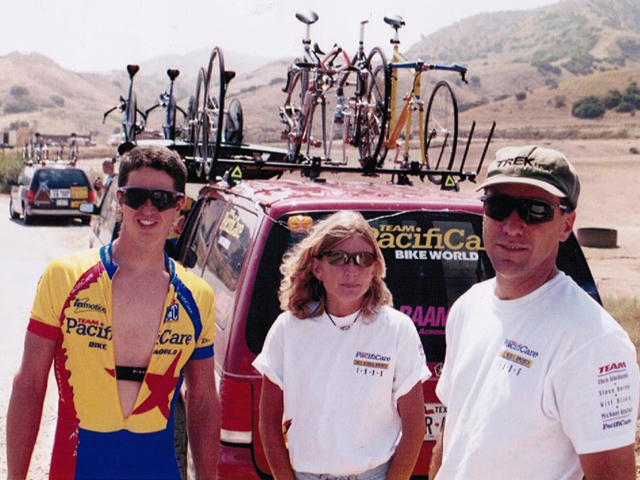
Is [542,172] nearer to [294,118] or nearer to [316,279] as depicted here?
[316,279]

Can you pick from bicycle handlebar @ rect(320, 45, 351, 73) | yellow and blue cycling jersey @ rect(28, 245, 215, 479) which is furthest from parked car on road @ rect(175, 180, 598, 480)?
bicycle handlebar @ rect(320, 45, 351, 73)

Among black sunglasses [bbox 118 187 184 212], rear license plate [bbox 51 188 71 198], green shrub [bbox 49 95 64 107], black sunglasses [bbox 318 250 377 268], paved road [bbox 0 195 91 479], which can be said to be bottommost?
paved road [bbox 0 195 91 479]

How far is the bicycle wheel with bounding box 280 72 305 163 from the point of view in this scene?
7582mm

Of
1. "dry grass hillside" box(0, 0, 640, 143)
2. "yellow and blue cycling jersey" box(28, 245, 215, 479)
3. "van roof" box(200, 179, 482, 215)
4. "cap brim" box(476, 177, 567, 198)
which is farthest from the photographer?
"dry grass hillside" box(0, 0, 640, 143)

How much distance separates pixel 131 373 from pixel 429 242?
69.8 inches

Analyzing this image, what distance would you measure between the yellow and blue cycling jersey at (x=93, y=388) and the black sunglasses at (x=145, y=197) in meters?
0.23

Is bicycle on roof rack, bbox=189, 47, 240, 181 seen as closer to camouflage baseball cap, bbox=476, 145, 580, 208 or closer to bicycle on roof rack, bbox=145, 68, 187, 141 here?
bicycle on roof rack, bbox=145, 68, 187, 141

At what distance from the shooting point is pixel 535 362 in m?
2.23

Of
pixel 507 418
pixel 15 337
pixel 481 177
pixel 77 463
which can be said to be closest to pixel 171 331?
pixel 77 463

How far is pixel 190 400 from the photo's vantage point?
9.43 ft

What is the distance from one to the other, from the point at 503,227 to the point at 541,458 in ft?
2.18

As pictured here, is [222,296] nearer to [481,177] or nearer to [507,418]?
[507,418]

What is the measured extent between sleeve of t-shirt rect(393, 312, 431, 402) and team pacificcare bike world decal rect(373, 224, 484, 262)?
0.89 m

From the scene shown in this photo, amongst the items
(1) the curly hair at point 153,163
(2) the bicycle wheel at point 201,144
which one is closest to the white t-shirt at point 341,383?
Answer: (1) the curly hair at point 153,163
